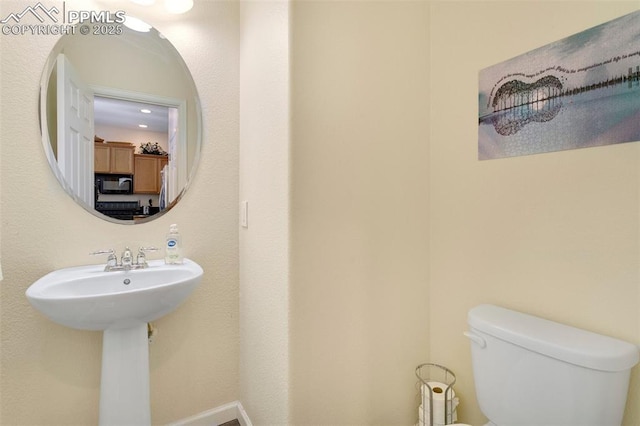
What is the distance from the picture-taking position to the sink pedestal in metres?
1.14

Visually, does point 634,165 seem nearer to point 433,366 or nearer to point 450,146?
point 450,146

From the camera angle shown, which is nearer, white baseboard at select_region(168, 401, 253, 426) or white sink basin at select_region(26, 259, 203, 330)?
white sink basin at select_region(26, 259, 203, 330)

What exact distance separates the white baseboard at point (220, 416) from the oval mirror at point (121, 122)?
40.2 inches

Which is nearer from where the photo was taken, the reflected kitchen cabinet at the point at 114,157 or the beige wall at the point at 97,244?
the beige wall at the point at 97,244

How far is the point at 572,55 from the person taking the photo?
0.91 meters

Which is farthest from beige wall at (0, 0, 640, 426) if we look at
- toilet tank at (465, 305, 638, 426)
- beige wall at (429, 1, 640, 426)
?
toilet tank at (465, 305, 638, 426)

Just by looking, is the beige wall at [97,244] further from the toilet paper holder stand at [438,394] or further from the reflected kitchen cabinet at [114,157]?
the toilet paper holder stand at [438,394]

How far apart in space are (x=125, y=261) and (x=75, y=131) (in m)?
0.61

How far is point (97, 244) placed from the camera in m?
1.28

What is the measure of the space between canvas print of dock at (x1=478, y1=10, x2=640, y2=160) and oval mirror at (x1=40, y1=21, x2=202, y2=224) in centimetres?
134

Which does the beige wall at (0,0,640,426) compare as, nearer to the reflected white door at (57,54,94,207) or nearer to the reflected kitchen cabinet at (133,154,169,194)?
the reflected white door at (57,54,94,207)

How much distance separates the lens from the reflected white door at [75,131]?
123cm

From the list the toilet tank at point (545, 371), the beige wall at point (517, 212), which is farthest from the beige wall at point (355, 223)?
the toilet tank at point (545, 371)

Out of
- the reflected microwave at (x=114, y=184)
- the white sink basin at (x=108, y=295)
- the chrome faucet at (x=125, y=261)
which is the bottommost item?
the white sink basin at (x=108, y=295)
